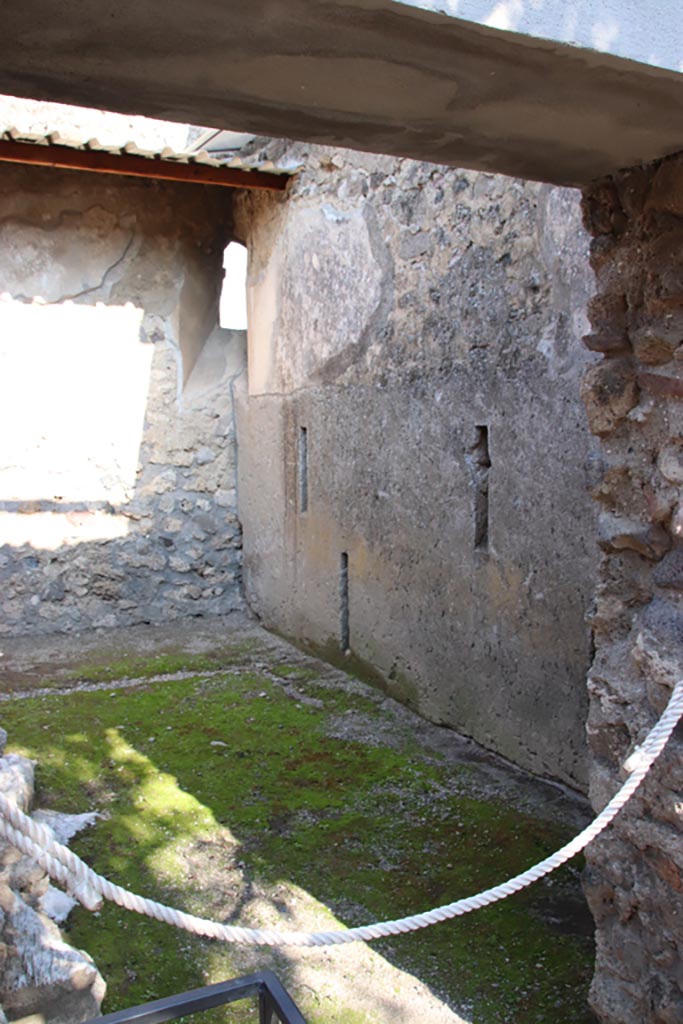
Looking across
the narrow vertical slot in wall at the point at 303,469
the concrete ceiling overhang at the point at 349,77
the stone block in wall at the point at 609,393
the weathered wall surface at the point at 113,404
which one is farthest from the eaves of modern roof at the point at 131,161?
the stone block in wall at the point at 609,393

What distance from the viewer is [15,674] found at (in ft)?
17.2

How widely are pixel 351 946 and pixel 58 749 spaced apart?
191 centimetres

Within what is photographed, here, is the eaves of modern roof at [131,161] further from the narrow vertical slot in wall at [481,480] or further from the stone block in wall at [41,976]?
the stone block in wall at [41,976]

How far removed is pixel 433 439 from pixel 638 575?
2272mm

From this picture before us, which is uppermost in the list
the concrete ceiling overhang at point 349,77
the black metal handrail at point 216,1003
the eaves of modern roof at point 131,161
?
the eaves of modern roof at point 131,161

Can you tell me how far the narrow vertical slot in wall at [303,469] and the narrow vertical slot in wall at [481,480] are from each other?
68.1 inches

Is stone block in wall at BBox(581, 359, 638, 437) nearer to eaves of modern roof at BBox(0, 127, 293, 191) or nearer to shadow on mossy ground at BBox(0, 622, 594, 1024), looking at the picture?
shadow on mossy ground at BBox(0, 622, 594, 1024)

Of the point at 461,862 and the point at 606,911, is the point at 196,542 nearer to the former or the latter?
the point at 461,862

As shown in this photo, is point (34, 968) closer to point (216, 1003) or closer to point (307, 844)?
point (216, 1003)

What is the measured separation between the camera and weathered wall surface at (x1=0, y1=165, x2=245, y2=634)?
5.97 metres

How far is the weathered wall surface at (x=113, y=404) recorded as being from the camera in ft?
19.6

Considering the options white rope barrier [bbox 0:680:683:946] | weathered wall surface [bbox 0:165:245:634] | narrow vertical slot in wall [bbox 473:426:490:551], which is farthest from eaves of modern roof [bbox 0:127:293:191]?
white rope barrier [bbox 0:680:683:946]

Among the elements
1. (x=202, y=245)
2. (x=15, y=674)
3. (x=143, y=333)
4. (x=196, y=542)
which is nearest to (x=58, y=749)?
(x=15, y=674)

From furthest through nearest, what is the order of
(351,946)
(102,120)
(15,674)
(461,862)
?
(102,120), (15,674), (461,862), (351,946)
